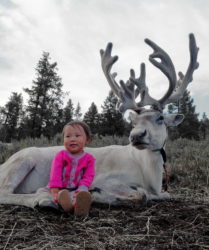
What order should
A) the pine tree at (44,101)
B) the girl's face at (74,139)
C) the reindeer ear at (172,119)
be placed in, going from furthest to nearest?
the pine tree at (44,101), the reindeer ear at (172,119), the girl's face at (74,139)

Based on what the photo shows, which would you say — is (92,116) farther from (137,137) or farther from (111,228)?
(111,228)

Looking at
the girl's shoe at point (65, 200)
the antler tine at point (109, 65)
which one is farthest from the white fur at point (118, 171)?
the antler tine at point (109, 65)

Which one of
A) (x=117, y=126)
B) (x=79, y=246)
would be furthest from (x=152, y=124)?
(x=117, y=126)

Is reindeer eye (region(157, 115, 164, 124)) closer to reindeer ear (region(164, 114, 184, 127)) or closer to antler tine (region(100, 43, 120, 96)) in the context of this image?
reindeer ear (region(164, 114, 184, 127))

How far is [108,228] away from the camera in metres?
2.48

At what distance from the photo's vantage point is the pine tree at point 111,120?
132ft

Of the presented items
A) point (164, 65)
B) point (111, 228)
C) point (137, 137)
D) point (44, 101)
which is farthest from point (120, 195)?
point (44, 101)

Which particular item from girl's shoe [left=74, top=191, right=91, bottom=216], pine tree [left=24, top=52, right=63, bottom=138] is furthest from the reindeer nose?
pine tree [left=24, top=52, right=63, bottom=138]

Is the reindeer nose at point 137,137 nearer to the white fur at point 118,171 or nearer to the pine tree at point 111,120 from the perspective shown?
the white fur at point 118,171

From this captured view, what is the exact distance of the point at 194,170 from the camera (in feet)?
19.4

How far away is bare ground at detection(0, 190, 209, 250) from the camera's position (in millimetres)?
2107

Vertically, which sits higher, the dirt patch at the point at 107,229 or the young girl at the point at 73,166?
the young girl at the point at 73,166

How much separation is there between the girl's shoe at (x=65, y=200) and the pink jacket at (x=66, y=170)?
389 mm

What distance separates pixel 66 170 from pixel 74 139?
0.37m
